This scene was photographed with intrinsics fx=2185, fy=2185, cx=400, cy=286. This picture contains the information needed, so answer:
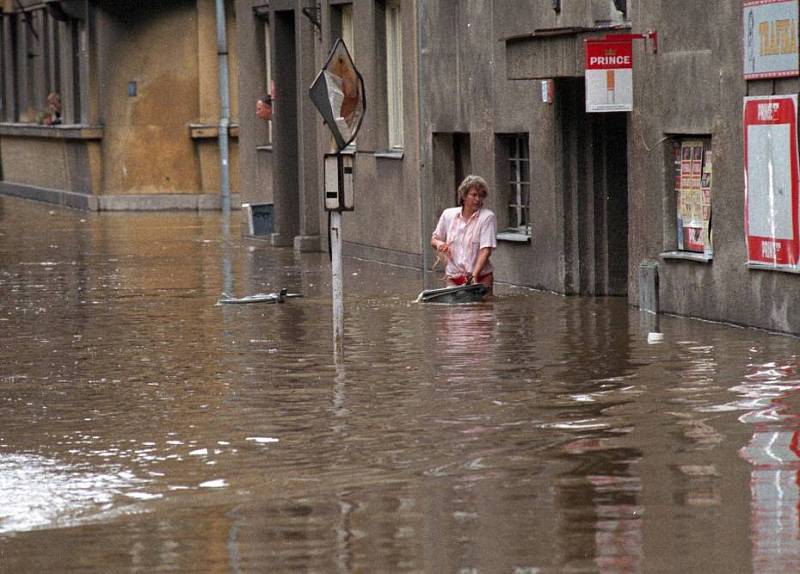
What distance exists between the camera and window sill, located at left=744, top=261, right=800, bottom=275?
16.0m

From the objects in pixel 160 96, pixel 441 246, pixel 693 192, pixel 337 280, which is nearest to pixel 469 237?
pixel 441 246

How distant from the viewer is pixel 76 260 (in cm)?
2866

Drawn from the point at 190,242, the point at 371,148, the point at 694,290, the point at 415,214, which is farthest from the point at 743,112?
the point at 190,242

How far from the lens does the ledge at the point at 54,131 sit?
4491 cm

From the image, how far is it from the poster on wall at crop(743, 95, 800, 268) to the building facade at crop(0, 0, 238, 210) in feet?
89.3

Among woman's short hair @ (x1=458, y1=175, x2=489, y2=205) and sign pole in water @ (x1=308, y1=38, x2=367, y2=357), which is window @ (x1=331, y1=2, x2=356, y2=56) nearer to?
woman's short hair @ (x1=458, y1=175, x2=489, y2=205)

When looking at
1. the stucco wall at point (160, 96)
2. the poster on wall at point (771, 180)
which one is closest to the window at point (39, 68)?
the stucco wall at point (160, 96)

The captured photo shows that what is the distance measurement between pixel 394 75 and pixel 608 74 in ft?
26.3

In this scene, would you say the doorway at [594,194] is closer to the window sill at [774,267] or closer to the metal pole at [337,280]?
the window sill at [774,267]

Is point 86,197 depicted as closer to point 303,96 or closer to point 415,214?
point 303,96

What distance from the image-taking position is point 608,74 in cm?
1912

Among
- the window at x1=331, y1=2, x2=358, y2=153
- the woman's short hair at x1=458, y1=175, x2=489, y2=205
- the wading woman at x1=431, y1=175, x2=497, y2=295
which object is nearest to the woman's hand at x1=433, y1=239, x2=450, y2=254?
the wading woman at x1=431, y1=175, x2=497, y2=295

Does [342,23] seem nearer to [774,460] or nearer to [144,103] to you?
[144,103]

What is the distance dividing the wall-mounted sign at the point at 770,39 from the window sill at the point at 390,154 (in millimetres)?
9823
